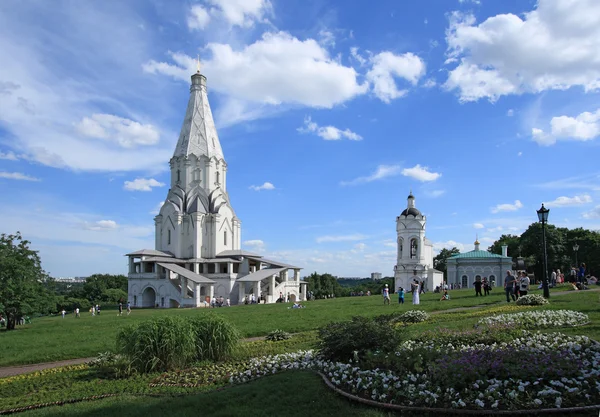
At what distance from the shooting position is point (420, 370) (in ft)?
22.7

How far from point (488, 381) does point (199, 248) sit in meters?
50.6

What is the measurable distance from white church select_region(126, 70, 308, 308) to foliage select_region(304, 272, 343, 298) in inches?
1193

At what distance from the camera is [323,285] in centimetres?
9106

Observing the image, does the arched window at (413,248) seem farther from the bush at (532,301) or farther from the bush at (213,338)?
the bush at (213,338)

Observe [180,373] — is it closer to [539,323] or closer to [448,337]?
[448,337]

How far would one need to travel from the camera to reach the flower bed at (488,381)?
572cm

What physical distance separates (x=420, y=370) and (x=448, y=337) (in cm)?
390

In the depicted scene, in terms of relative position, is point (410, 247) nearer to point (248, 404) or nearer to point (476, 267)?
point (476, 267)

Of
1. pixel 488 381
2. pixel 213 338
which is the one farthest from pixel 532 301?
pixel 488 381

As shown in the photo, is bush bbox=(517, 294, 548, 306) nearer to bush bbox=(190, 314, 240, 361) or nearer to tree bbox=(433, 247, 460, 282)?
bush bbox=(190, 314, 240, 361)

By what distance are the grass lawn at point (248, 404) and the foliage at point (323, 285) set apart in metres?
77.5

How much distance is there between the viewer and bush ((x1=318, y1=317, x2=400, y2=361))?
340 inches

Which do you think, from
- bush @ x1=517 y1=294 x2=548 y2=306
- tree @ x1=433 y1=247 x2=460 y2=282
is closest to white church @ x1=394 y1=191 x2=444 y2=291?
tree @ x1=433 y1=247 x2=460 y2=282

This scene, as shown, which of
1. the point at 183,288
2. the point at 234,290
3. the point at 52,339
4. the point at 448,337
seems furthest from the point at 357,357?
the point at 234,290
